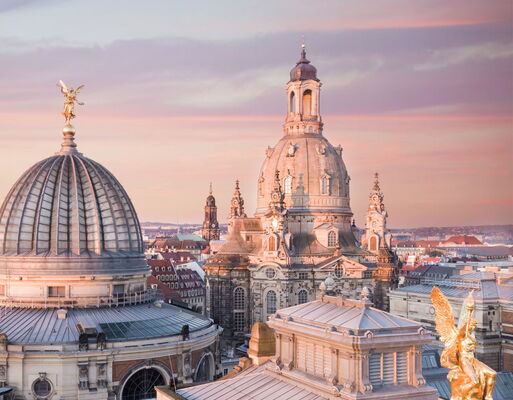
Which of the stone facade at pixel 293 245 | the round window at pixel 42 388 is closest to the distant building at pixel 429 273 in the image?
the stone facade at pixel 293 245

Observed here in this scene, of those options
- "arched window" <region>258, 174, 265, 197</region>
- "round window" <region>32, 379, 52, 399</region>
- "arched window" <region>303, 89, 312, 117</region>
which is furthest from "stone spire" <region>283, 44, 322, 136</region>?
"round window" <region>32, 379, 52, 399</region>

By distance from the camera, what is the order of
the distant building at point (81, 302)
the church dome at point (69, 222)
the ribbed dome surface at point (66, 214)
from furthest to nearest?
1. the ribbed dome surface at point (66, 214)
2. the church dome at point (69, 222)
3. the distant building at point (81, 302)

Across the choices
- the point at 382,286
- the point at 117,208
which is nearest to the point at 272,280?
the point at 382,286

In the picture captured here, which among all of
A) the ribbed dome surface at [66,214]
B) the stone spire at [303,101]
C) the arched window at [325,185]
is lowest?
the ribbed dome surface at [66,214]

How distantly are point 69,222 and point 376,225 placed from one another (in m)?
60.6

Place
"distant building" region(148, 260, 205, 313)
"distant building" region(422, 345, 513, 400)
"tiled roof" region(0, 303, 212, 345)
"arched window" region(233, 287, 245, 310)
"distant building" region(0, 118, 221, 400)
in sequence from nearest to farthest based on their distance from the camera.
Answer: "distant building" region(0, 118, 221, 400), "tiled roof" region(0, 303, 212, 345), "distant building" region(422, 345, 513, 400), "arched window" region(233, 287, 245, 310), "distant building" region(148, 260, 205, 313)

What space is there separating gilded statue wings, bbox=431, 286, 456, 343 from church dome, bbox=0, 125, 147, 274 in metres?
32.7

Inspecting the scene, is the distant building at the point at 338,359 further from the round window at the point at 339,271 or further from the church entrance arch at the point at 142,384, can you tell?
the round window at the point at 339,271

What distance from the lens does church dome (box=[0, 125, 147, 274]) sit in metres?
52.1

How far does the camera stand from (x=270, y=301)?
93062 mm

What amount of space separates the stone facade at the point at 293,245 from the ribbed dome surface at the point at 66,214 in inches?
1538

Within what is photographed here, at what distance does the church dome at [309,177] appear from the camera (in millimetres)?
98875

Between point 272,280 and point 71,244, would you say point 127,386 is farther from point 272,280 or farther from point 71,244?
point 272,280

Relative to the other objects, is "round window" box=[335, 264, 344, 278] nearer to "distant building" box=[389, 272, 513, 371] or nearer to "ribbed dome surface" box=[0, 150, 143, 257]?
"distant building" box=[389, 272, 513, 371]
